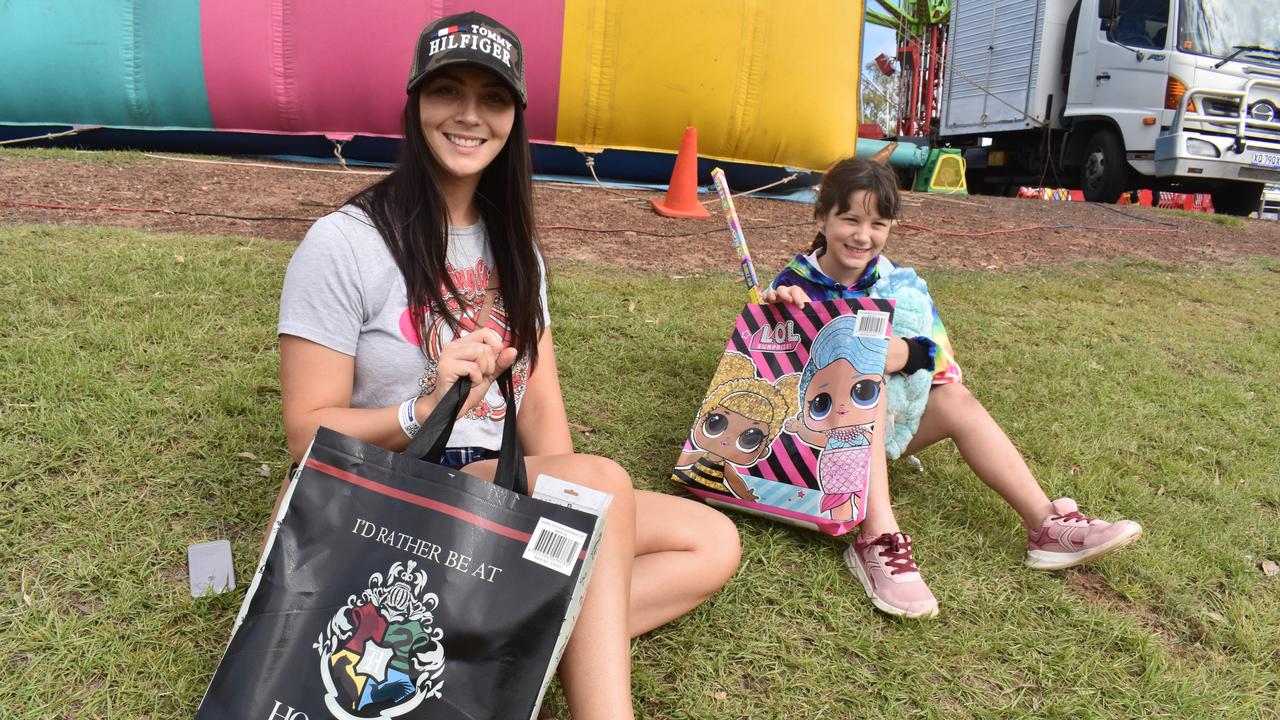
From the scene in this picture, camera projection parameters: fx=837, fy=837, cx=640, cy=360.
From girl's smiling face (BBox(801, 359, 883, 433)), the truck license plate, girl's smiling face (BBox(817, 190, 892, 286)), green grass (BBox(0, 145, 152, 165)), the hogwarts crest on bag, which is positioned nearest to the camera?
the hogwarts crest on bag

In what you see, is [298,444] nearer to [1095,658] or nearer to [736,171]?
[1095,658]

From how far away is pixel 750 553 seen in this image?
2459 mm

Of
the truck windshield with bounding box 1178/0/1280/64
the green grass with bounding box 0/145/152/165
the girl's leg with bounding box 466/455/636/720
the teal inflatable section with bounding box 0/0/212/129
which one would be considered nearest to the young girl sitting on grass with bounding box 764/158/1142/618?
the girl's leg with bounding box 466/455/636/720

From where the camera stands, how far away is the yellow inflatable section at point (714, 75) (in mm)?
6750

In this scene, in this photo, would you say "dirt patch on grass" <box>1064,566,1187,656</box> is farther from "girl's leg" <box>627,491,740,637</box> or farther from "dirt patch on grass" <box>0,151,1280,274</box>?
"dirt patch on grass" <box>0,151,1280,274</box>

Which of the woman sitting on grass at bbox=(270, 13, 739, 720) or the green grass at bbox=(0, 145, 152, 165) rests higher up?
the green grass at bbox=(0, 145, 152, 165)

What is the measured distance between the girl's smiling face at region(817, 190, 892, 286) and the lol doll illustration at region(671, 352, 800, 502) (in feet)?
1.57

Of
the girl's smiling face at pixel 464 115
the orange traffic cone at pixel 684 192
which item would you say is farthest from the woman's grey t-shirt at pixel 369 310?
the orange traffic cone at pixel 684 192

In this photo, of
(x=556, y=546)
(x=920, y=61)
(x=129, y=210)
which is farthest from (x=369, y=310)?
(x=920, y=61)

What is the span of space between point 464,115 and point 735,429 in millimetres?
1332

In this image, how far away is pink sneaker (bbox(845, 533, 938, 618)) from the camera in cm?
225

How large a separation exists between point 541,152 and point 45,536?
561 centimetres

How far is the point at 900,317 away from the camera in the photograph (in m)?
2.75

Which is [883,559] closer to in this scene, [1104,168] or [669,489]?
[669,489]
